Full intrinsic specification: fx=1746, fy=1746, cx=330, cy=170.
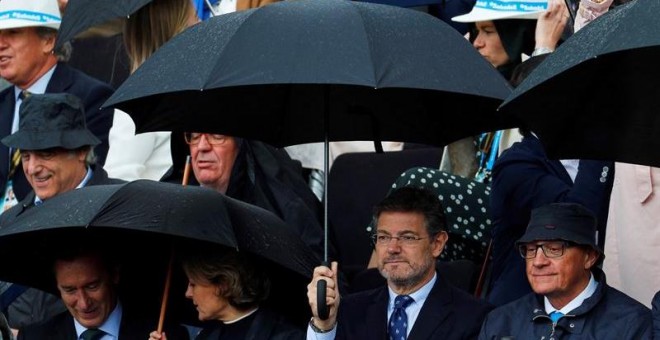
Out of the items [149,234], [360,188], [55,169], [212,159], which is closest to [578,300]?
[149,234]

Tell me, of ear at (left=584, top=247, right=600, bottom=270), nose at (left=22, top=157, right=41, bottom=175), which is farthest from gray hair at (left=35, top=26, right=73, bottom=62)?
ear at (left=584, top=247, right=600, bottom=270)

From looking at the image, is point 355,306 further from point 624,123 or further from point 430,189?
point 624,123

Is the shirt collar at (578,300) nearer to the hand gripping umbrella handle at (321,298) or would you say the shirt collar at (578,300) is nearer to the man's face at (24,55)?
the hand gripping umbrella handle at (321,298)

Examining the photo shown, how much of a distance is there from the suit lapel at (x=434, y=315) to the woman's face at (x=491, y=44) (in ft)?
6.12

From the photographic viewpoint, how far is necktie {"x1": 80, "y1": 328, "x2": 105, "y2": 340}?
332 inches

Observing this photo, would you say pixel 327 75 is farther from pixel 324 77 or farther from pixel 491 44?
pixel 491 44

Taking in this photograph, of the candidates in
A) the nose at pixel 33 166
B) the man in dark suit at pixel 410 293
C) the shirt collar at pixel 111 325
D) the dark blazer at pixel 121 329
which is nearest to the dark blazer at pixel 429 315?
the man in dark suit at pixel 410 293

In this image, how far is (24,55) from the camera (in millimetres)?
11195

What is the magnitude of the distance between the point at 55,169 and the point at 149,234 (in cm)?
147

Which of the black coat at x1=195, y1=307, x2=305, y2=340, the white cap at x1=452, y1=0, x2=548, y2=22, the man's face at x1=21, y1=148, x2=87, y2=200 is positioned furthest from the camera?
the man's face at x1=21, y1=148, x2=87, y2=200

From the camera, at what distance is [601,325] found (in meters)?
7.49

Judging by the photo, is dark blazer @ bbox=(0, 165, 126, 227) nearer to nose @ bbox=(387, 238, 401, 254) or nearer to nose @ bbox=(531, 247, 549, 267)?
nose @ bbox=(387, 238, 401, 254)

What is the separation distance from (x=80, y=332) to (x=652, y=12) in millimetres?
3606

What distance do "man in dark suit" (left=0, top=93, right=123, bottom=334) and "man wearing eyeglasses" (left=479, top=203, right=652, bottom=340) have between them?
108 inches
